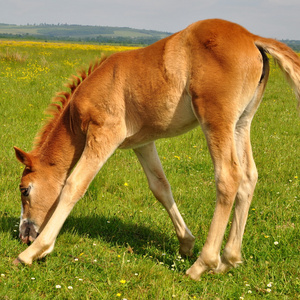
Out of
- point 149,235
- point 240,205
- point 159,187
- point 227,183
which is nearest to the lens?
point 227,183

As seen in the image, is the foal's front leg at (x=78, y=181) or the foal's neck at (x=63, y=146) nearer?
the foal's front leg at (x=78, y=181)

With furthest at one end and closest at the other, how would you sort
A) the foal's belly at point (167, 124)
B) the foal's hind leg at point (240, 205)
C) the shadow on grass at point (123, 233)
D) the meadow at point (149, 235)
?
the shadow on grass at point (123, 233) → the foal's hind leg at point (240, 205) → the foal's belly at point (167, 124) → the meadow at point (149, 235)

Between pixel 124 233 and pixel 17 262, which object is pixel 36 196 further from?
pixel 124 233

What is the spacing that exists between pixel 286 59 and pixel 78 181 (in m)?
2.08

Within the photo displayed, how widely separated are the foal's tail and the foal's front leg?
1476 millimetres

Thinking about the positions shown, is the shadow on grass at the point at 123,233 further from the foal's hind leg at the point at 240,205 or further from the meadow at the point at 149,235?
the foal's hind leg at the point at 240,205

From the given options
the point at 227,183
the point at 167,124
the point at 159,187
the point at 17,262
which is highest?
the point at 167,124

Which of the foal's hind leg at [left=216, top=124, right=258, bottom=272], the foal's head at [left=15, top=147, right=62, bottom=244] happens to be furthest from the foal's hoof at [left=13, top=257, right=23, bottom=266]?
the foal's hind leg at [left=216, top=124, right=258, bottom=272]

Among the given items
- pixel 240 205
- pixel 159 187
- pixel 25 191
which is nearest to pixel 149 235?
pixel 159 187

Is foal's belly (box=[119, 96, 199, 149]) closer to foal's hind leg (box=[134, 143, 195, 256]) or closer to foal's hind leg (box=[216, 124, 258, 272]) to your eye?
foal's hind leg (box=[134, 143, 195, 256])

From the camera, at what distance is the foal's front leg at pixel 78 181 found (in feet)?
11.5

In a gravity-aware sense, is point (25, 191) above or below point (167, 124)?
below

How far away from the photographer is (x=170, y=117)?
11.3ft

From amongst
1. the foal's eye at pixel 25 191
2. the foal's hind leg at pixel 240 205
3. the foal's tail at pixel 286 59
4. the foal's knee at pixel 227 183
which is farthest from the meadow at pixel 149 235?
the foal's tail at pixel 286 59
